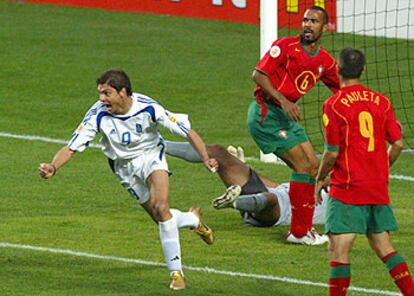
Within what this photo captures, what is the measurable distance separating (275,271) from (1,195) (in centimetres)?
439

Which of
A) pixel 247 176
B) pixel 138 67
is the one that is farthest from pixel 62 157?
pixel 138 67

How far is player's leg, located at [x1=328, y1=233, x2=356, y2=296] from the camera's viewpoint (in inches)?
412

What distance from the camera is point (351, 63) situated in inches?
415

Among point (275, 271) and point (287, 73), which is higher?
point (287, 73)

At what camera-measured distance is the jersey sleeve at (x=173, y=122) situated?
39.0 feet

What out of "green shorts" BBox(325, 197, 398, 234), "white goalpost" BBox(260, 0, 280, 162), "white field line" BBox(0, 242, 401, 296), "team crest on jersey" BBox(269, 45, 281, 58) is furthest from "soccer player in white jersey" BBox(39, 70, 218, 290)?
"white goalpost" BBox(260, 0, 280, 162)

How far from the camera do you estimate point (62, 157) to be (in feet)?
38.8

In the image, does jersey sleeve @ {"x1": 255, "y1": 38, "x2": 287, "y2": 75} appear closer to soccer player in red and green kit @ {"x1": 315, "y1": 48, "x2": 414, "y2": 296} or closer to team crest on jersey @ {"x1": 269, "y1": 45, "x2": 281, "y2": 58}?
team crest on jersey @ {"x1": 269, "y1": 45, "x2": 281, "y2": 58}

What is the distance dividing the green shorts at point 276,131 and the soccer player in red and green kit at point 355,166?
300 cm

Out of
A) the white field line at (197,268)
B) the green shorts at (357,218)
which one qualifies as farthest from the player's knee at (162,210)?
the green shorts at (357,218)

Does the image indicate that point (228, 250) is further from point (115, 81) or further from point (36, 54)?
point (36, 54)

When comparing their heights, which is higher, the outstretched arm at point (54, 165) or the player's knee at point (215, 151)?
the outstretched arm at point (54, 165)

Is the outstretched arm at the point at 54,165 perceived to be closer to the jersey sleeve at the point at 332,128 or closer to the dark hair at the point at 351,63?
the jersey sleeve at the point at 332,128

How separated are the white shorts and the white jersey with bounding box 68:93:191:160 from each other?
2.7 inches
